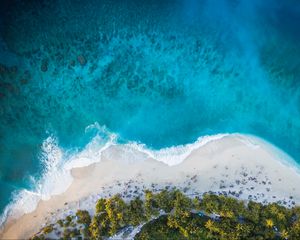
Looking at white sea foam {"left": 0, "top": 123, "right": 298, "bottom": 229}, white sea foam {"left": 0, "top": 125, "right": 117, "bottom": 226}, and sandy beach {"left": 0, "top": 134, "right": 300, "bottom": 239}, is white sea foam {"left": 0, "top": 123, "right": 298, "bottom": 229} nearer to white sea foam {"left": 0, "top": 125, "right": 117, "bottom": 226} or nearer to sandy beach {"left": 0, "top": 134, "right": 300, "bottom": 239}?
white sea foam {"left": 0, "top": 125, "right": 117, "bottom": 226}

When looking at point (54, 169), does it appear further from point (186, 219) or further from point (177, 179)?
point (186, 219)

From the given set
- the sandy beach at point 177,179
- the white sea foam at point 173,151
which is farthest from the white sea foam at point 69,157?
the sandy beach at point 177,179

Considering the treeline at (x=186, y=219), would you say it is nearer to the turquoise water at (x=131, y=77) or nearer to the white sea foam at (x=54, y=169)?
the white sea foam at (x=54, y=169)

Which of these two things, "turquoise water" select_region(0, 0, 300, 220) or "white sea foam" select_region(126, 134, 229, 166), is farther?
"turquoise water" select_region(0, 0, 300, 220)

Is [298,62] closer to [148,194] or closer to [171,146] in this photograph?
[171,146]

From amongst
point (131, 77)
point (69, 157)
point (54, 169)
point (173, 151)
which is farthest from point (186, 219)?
point (131, 77)

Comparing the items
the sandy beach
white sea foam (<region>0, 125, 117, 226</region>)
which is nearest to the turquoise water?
white sea foam (<region>0, 125, 117, 226</region>)
